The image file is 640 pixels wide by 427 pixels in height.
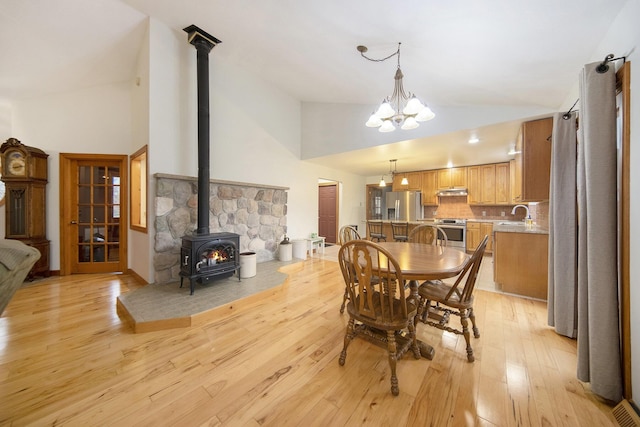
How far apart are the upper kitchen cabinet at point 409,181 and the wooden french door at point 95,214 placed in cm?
601

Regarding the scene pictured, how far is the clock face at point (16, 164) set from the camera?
3.14 meters

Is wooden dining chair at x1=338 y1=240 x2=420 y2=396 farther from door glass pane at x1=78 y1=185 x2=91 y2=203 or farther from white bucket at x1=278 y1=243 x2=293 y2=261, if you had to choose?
door glass pane at x1=78 y1=185 x2=91 y2=203

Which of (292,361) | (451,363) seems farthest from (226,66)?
(451,363)

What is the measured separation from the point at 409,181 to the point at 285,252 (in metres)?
4.23

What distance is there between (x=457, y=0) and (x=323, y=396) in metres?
2.72

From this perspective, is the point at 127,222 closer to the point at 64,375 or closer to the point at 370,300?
the point at 64,375

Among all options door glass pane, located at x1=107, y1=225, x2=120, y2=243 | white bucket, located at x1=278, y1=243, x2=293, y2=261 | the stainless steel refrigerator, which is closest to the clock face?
door glass pane, located at x1=107, y1=225, x2=120, y2=243

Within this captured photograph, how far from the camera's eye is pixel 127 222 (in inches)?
142

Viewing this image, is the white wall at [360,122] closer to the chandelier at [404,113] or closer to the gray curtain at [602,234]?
the chandelier at [404,113]

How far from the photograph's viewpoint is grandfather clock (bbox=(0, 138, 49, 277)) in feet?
10.3

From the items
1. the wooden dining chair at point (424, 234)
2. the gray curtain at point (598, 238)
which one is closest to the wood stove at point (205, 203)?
the wooden dining chair at point (424, 234)

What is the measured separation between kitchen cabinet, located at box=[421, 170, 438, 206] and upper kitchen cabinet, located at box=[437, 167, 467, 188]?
0.40ft

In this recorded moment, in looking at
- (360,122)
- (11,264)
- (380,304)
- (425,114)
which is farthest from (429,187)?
(11,264)

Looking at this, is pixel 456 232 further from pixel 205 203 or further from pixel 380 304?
pixel 205 203
